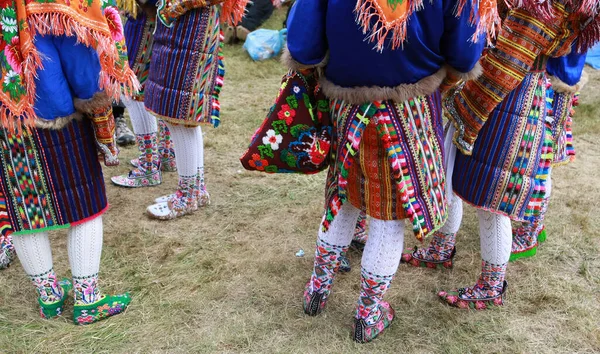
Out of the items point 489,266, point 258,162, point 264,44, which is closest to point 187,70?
point 258,162

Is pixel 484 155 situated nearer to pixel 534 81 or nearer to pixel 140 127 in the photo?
pixel 534 81

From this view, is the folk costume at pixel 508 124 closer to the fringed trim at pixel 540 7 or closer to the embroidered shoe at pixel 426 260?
the fringed trim at pixel 540 7

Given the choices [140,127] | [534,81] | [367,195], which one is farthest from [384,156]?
[140,127]

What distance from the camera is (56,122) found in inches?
76.4

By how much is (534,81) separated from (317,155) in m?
0.93

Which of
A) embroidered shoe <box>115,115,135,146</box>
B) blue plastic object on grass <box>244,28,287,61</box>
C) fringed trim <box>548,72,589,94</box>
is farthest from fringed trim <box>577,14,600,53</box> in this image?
blue plastic object on grass <box>244,28,287,61</box>

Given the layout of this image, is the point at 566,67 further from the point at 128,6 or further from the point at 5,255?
the point at 5,255

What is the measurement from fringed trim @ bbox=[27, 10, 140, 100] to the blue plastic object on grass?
4.74 m

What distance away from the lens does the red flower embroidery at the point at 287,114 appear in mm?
1977

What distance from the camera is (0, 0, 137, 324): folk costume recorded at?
70.3 inches

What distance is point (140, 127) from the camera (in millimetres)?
3471

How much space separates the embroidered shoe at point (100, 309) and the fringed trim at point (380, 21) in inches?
65.1

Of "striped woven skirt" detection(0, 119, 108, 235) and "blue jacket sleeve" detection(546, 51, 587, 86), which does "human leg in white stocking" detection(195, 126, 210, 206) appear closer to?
"striped woven skirt" detection(0, 119, 108, 235)

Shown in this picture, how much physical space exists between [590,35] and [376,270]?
1.21 m
